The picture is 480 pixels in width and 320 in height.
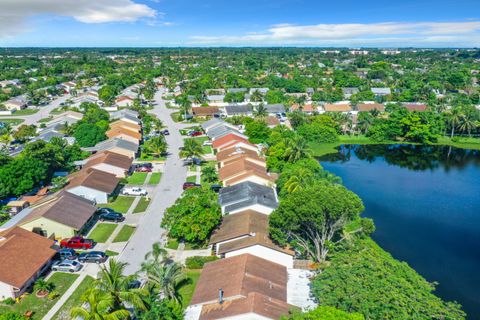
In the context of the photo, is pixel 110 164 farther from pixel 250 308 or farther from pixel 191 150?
pixel 250 308

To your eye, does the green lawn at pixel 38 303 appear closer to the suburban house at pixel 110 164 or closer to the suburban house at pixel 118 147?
the suburban house at pixel 110 164

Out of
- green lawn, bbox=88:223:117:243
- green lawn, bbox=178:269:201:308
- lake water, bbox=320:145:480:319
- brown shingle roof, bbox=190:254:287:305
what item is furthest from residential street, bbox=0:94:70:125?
brown shingle roof, bbox=190:254:287:305

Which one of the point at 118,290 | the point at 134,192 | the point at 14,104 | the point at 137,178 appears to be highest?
the point at 118,290

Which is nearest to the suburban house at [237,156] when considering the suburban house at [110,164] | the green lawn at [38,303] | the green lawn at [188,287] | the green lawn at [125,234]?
the suburban house at [110,164]

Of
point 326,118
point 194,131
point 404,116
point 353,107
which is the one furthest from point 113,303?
point 353,107

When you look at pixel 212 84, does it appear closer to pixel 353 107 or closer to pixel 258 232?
pixel 353 107

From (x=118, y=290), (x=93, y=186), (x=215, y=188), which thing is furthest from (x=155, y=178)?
(x=118, y=290)
